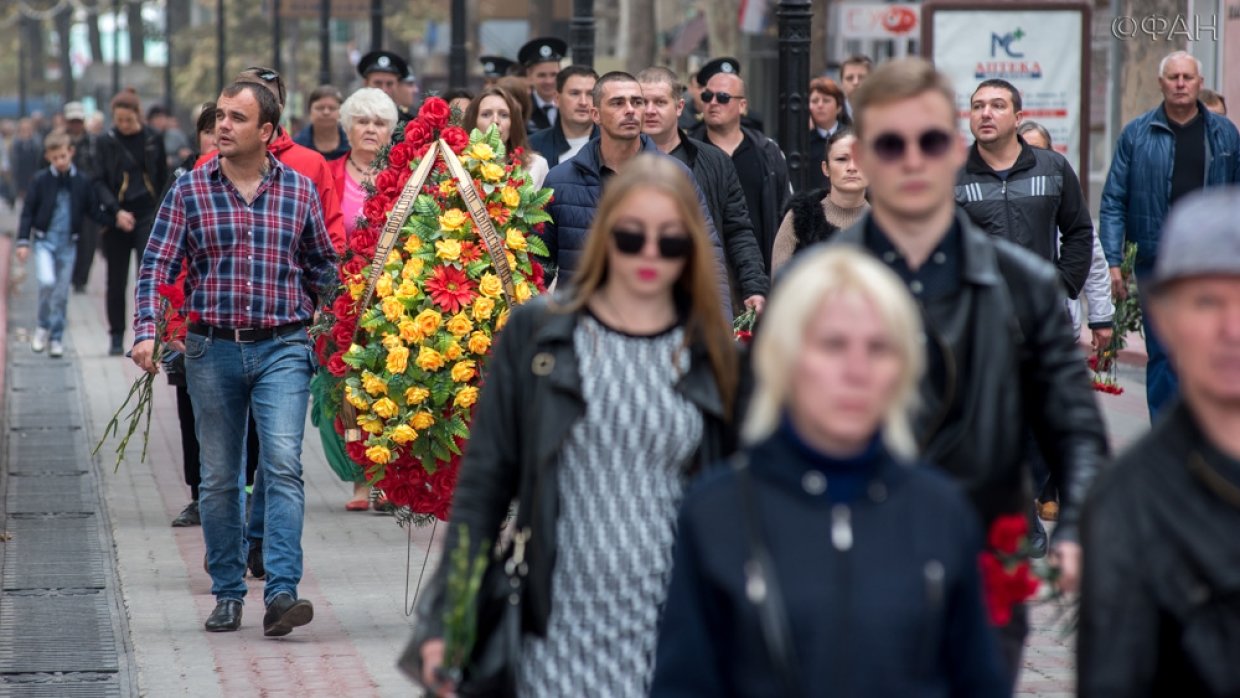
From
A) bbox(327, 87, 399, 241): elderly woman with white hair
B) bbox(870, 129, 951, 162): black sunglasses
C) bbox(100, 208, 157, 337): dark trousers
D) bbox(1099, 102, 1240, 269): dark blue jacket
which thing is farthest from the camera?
bbox(100, 208, 157, 337): dark trousers

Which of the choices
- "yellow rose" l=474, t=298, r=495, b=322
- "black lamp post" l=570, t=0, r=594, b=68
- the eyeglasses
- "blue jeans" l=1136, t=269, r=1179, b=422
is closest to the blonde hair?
"yellow rose" l=474, t=298, r=495, b=322

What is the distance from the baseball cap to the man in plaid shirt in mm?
5025

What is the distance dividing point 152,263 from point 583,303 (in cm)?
381

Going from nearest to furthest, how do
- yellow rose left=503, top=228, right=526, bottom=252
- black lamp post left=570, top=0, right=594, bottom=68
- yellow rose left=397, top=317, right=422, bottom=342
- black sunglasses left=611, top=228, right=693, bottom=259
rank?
black sunglasses left=611, top=228, right=693, bottom=259 → yellow rose left=397, top=317, right=422, bottom=342 → yellow rose left=503, top=228, right=526, bottom=252 → black lamp post left=570, top=0, right=594, bottom=68

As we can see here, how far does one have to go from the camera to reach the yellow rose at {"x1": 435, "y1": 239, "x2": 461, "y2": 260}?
747cm

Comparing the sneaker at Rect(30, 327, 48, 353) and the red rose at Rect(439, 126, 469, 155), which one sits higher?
the red rose at Rect(439, 126, 469, 155)

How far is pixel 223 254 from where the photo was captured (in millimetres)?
7637

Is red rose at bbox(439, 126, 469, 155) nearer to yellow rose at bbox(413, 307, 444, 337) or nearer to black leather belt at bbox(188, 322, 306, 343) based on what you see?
yellow rose at bbox(413, 307, 444, 337)

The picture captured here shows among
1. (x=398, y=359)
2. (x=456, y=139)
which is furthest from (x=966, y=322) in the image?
(x=456, y=139)

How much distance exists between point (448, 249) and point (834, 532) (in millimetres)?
4631

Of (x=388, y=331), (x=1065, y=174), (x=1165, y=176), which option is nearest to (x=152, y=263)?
(x=388, y=331)

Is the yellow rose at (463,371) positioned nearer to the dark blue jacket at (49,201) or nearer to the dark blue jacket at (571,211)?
the dark blue jacket at (571,211)

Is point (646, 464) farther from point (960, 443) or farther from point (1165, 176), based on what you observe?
point (1165, 176)

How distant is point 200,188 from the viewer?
768 centimetres
